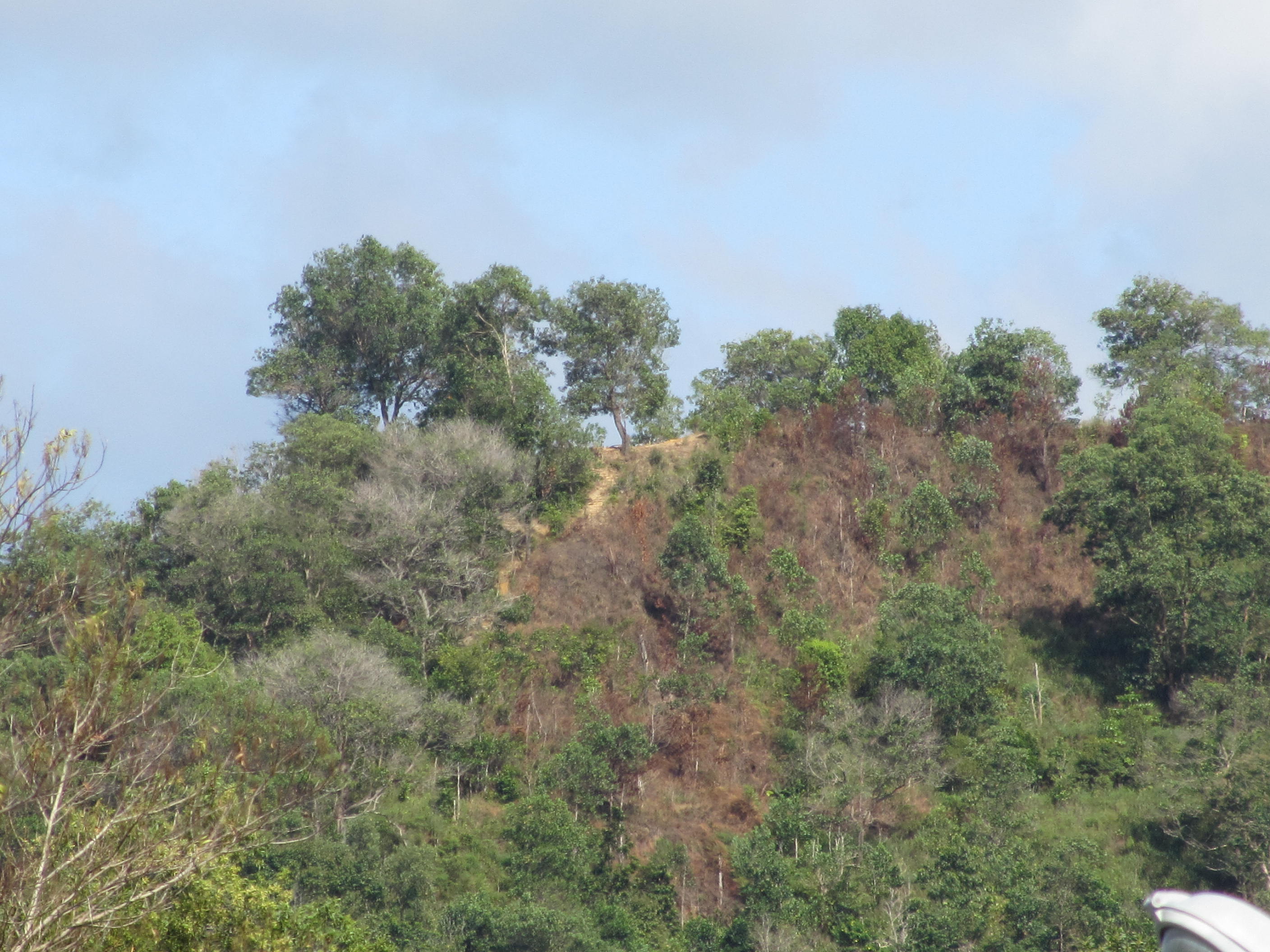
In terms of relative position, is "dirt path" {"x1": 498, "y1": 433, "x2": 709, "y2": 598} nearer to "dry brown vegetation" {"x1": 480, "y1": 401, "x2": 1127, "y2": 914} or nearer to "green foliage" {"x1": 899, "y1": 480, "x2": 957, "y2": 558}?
"dry brown vegetation" {"x1": 480, "y1": 401, "x2": 1127, "y2": 914}

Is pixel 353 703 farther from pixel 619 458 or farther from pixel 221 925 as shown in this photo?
pixel 221 925

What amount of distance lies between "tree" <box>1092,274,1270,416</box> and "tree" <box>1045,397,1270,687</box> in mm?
7531

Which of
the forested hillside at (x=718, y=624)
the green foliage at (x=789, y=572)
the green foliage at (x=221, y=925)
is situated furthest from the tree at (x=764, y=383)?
the green foliage at (x=221, y=925)

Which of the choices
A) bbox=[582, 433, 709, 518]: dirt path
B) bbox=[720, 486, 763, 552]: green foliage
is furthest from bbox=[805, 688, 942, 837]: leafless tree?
bbox=[582, 433, 709, 518]: dirt path

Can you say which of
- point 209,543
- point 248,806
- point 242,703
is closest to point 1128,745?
point 242,703

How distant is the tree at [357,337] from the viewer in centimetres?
3609

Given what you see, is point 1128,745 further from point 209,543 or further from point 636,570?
point 209,543

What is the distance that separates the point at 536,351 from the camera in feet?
116

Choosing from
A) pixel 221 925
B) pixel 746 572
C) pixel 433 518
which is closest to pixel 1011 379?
pixel 746 572

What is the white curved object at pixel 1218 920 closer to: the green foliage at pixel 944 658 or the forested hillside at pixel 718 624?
the forested hillside at pixel 718 624

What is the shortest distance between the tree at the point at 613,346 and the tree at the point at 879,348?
4470 millimetres

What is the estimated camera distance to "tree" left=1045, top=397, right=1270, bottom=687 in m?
26.4

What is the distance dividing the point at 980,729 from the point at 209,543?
15803 mm

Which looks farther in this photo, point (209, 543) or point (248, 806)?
point (209, 543)
